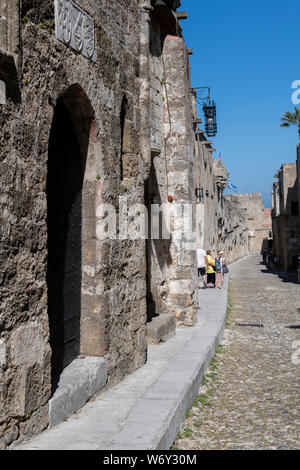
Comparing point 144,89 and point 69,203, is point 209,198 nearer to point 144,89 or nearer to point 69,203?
point 144,89

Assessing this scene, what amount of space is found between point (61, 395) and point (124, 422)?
480mm

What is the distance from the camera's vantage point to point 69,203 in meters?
4.07

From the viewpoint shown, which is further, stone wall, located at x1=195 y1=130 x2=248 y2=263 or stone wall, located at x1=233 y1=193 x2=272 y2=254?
stone wall, located at x1=233 y1=193 x2=272 y2=254

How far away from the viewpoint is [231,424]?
423 centimetres

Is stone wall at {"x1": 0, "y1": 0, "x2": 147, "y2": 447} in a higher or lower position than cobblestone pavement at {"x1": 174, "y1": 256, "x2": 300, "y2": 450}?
higher

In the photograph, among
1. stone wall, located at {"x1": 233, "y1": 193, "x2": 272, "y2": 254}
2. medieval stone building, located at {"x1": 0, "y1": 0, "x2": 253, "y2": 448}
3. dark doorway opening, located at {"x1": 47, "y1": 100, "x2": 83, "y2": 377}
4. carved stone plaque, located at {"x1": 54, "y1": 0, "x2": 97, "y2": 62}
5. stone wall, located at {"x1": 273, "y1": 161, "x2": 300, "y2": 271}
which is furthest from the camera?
stone wall, located at {"x1": 233, "y1": 193, "x2": 272, "y2": 254}

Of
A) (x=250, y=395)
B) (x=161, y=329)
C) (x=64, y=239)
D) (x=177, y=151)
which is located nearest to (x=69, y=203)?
(x=64, y=239)

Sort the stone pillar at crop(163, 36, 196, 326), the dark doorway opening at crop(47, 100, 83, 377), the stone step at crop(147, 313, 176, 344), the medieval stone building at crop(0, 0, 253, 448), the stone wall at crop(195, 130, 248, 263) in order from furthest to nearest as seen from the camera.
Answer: the stone wall at crop(195, 130, 248, 263) < the stone pillar at crop(163, 36, 196, 326) < the stone step at crop(147, 313, 176, 344) < the dark doorway opening at crop(47, 100, 83, 377) < the medieval stone building at crop(0, 0, 253, 448)

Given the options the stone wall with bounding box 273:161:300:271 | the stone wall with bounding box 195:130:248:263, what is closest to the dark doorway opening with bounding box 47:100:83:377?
the stone wall with bounding box 195:130:248:263

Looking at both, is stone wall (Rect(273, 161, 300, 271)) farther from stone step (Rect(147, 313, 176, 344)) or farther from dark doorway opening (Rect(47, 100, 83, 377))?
dark doorway opening (Rect(47, 100, 83, 377))

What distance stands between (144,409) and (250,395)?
5.55ft

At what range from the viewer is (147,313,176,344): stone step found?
6.18m

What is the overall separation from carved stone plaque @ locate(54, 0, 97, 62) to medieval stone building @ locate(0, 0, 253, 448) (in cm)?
1

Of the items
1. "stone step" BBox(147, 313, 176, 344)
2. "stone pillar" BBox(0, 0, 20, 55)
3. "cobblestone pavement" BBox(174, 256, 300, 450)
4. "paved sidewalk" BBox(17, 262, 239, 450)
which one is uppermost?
"stone pillar" BBox(0, 0, 20, 55)
